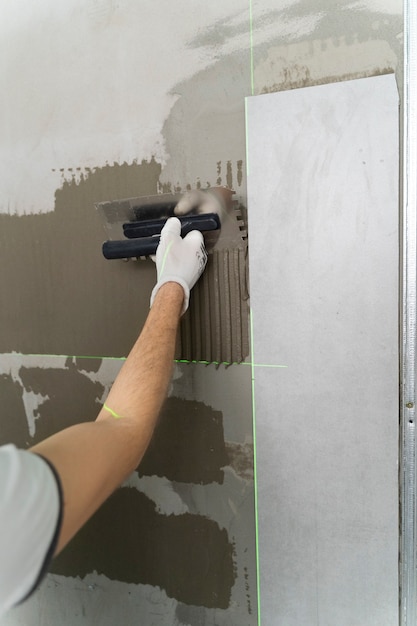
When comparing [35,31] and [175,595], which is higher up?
[35,31]

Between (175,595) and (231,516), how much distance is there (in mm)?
378

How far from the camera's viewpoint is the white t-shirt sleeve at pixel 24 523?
65 centimetres

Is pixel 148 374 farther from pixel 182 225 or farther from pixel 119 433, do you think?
pixel 182 225

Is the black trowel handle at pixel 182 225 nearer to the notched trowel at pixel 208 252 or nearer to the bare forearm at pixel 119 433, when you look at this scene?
the notched trowel at pixel 208 252

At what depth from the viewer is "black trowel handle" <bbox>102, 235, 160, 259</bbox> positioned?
4.20ft

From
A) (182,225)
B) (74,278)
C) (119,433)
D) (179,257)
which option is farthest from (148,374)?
(74,278)

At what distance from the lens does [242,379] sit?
126 cm

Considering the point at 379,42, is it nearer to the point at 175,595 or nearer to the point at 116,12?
the point at 116,12

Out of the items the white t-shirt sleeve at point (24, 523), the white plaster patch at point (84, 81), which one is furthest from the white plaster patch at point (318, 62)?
the white t-shirt sleeve at point (24, 523)

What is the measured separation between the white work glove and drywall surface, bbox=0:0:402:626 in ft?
0.45

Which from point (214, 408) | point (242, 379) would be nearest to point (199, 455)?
point (214, 408)

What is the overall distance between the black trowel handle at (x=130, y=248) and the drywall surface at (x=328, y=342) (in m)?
0.31

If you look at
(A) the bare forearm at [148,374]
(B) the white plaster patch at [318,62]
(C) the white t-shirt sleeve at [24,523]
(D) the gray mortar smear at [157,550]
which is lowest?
(D) the gray mortar smear at [157,550]

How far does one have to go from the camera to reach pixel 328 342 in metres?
1.15
